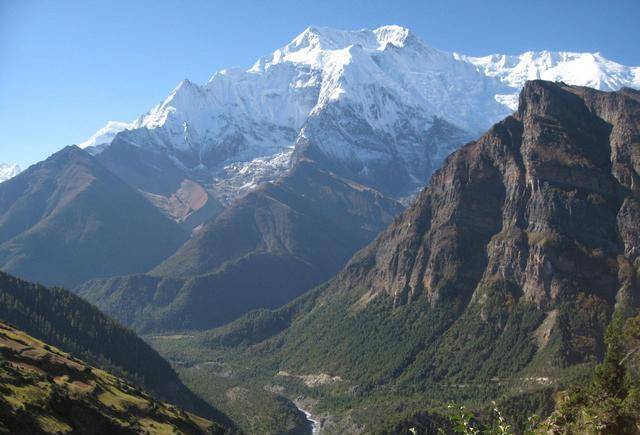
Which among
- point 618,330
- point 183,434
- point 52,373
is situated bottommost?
point 183,434

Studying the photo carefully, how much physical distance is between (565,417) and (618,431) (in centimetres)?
1389

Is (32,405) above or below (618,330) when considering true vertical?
below

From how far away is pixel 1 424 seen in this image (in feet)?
413

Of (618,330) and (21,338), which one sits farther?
(21,338)

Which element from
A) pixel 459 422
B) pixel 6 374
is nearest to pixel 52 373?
pixel 6 374

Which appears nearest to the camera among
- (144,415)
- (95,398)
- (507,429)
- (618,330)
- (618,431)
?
(507,429)

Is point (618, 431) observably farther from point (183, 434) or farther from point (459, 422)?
point (183, 434)

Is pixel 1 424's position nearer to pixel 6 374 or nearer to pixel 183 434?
pixel 6 374

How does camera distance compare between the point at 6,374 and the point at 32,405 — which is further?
the point at 6,374

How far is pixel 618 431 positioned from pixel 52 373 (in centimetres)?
13775

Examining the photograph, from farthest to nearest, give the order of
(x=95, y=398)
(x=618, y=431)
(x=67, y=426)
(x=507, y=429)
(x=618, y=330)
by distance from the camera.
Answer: (x=95, y=398), (x=67, y=426), (x=618, y=330), (x=618, y=431), (x=507, y=429)

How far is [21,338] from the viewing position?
652ft

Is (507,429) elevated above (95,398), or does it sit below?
above

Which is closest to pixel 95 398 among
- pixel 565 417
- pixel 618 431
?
pixel 565 417
